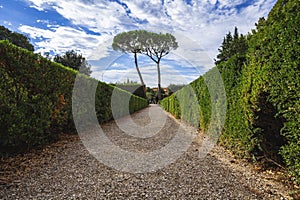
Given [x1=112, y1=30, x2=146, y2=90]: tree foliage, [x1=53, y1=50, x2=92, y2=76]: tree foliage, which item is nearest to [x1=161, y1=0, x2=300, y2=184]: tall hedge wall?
[x1=112, y1=30, x2=146, y2=90]: tree foliage

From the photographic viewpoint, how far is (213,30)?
24.8ft

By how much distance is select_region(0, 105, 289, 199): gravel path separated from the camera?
6.72 feet

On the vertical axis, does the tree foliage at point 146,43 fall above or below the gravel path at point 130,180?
above

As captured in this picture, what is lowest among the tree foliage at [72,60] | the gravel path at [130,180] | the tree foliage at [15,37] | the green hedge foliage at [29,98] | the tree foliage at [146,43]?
the gravel path at [130,180]

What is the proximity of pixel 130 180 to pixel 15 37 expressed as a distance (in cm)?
3441

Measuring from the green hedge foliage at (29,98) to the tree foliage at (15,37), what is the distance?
1152 inches

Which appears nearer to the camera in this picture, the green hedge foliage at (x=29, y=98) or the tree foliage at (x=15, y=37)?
the green hedge foliage at (x=29, y=98)

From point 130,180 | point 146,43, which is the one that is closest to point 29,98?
point 130,180

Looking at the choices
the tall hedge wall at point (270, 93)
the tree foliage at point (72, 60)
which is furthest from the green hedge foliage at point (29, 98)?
the tree foliage at point (72, 60)

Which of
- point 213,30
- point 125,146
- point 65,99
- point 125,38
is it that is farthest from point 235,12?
A: point 125,38

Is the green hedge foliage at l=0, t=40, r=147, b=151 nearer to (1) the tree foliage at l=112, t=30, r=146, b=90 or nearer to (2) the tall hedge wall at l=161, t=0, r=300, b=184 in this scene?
(2) the tall hedge wall at l=161, t=0, r=300, b=184

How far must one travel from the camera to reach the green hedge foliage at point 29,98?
3.04m

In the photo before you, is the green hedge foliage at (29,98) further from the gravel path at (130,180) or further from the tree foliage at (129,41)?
the tree foliage at (129,41)

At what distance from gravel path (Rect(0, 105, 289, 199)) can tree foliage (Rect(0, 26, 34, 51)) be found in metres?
31.3
